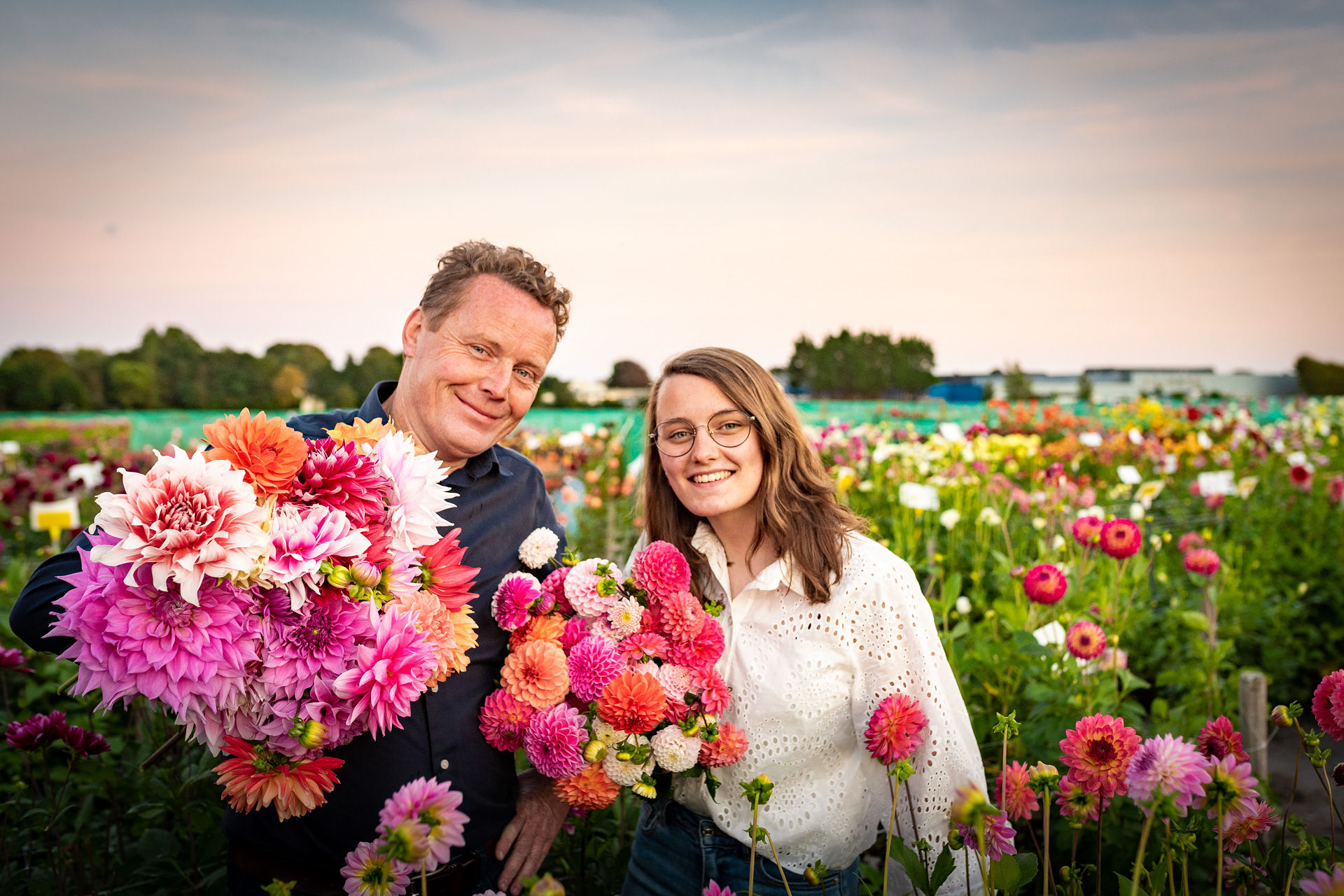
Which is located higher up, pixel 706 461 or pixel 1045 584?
pixel 706 461

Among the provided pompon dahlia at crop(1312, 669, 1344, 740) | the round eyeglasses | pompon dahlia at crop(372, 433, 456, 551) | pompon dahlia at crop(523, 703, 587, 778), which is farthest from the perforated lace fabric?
pompon dahlia at crop(372, 433, 456, 551)

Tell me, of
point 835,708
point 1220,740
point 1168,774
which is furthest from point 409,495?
point 1220,740

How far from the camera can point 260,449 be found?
0.99 m

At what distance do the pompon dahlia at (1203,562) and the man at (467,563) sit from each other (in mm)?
2433

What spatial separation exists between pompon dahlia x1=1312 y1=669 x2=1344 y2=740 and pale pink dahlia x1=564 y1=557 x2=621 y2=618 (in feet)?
3.67

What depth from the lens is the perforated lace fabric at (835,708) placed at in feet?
4.98

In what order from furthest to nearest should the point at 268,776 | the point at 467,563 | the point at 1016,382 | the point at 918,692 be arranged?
the point at 1016,382, the point at 467,563, the point at 918,692, the point at 268,776

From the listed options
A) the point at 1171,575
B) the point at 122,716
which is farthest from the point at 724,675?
the point at 1171,575

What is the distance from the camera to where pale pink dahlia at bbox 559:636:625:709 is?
4.14 feet

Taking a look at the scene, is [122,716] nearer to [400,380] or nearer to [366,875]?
[400,380]

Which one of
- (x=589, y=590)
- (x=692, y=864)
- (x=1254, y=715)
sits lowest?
(x=1254, y=715)

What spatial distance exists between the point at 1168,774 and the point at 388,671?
3.44 feet

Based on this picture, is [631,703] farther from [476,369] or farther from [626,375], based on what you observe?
[626,375]

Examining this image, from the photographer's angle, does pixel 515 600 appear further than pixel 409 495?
Yes
